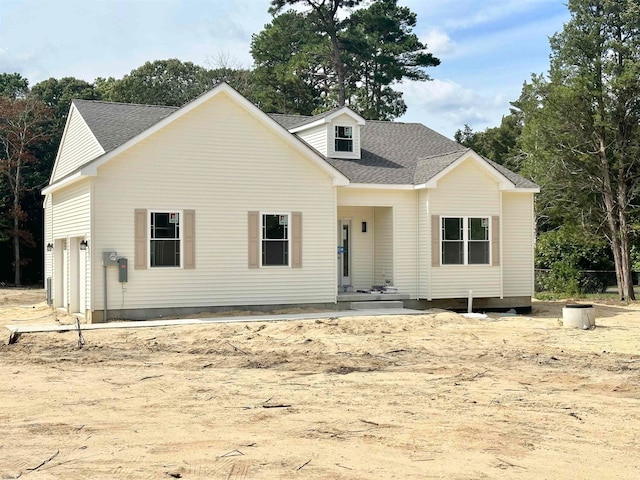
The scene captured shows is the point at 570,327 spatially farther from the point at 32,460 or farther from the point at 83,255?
the point at 32,460

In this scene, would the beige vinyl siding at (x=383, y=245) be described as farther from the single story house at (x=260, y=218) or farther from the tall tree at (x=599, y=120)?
the tall tree at (x=599, y=120)

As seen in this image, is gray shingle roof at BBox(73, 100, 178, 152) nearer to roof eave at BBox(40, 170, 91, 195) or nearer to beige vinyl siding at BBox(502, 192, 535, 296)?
roof eave at BBox(40, 170, 91, 195)

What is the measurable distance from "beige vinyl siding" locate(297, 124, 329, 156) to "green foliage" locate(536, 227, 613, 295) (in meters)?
11.7

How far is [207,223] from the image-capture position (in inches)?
765

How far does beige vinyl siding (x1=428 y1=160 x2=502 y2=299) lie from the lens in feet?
71.6

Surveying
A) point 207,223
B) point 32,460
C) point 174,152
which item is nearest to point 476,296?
point 207,223

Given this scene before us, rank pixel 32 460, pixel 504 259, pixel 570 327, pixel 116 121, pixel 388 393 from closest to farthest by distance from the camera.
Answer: pixel 32 460 → pixel 388 393 → pixel 570 327 → pixel 116 121 → pixel 504 259

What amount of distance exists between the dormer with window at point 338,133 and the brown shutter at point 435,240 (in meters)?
3.54

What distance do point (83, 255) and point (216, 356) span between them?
750 centimetres

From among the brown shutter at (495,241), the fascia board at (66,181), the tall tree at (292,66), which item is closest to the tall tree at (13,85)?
the tall tree at (292,66)

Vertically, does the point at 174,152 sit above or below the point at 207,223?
above

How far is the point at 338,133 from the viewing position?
2378cm

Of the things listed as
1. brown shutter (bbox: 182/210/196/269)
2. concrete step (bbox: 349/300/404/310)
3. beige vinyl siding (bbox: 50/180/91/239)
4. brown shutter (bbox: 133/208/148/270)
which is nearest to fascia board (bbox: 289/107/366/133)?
concrete step (bbox: 349/300/404/310)

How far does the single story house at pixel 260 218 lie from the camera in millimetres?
18672
